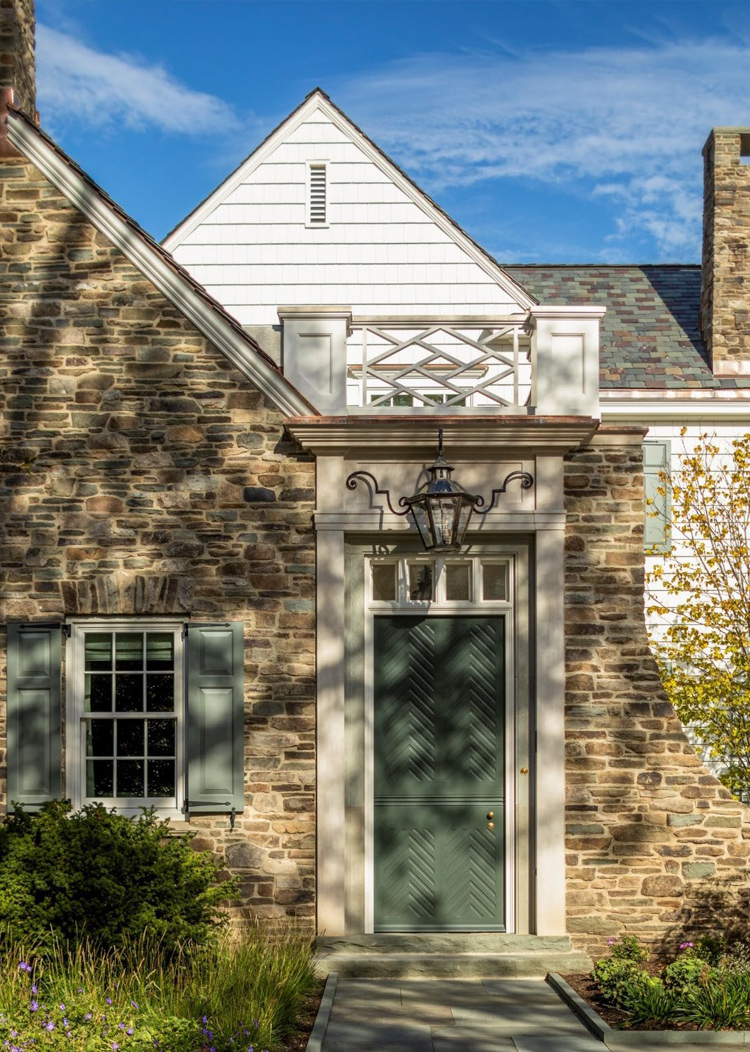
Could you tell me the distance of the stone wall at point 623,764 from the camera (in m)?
8.77

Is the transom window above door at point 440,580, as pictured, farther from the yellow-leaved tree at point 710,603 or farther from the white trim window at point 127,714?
the yellow-leaved tree at point 710,603

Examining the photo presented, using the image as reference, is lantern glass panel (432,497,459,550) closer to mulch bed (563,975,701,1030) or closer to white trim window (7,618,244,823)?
white trim window (7,618,244,823)

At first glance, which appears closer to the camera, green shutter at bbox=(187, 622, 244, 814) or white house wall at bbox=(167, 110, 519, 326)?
green shutter at bbox=(187, 622, 244, 814)

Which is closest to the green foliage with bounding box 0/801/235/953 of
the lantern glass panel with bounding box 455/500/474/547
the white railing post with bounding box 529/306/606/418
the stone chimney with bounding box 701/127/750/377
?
the lantern glass panel with bounding box 455/500/474/547

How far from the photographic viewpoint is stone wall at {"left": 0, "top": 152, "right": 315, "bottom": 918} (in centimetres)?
888

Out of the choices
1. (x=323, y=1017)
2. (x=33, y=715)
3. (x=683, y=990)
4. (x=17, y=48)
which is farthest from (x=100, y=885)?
(x=17, y=48)

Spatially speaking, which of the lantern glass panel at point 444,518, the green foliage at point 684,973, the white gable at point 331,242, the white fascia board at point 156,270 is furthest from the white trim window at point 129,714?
the white gable at point 331,242

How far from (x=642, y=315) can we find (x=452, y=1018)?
10097mm

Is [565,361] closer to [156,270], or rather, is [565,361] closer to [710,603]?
[156,270]

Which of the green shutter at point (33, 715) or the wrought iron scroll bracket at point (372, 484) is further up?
the wrought iron scroll bracket at point (372, 484)

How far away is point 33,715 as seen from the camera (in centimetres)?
880

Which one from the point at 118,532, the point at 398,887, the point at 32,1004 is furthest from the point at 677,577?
the point at 32,1004

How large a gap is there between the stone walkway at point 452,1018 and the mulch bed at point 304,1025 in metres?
0.12

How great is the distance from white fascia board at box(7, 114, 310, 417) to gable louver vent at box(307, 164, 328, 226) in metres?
5.48
